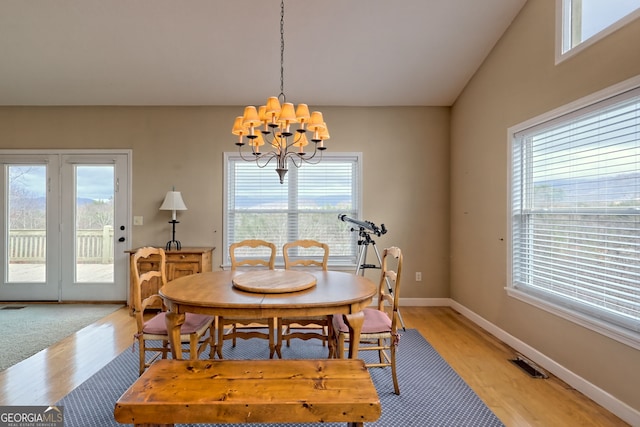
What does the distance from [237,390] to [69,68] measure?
3.98 metres

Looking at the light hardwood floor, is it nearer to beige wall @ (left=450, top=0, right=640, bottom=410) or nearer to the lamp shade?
beige wall @ (left=450, top=0, right=640, bottom=410)

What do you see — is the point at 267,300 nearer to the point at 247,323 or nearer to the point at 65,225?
the point at 247,323

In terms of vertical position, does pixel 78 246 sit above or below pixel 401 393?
above

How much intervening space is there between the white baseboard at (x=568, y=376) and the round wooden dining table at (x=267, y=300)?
155 centimetres

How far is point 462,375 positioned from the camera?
7.91 feet

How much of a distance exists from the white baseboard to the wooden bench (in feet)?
5.46

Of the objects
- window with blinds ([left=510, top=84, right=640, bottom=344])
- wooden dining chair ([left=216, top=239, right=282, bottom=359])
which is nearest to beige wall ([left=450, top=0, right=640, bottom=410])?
window with blinds ([left=510, top=84, right=640, bottom=344])

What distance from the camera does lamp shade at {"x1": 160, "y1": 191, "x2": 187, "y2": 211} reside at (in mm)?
3894

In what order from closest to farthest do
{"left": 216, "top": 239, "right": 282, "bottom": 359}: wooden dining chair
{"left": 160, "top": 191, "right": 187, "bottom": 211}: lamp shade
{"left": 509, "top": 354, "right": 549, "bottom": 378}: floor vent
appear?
1. {"left": 509, "top": 354, "right": 549, "bottom": 378}: floor vent
2. {"left": 216, "top": 239, "right": 282, "bottom": 359}: wooden dining chair
3. {"left": 160, "top": 191, "right": 187, "bottom": 211}: lamp shade

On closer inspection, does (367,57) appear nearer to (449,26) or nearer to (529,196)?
(449,26)

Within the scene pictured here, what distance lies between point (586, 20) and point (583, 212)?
53.4 inches

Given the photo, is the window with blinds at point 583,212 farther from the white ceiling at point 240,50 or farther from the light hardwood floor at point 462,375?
the white ceiling at point 240,50

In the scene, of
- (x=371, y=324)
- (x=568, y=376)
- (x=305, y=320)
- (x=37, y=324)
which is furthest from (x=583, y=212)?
(x=37, y=324)

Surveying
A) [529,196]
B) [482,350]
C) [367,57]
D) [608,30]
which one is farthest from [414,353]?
[367,57]
